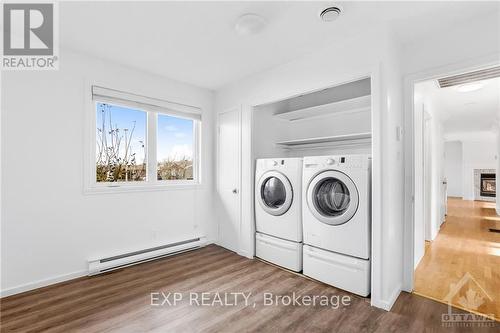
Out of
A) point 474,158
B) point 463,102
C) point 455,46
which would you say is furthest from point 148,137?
point 474,158

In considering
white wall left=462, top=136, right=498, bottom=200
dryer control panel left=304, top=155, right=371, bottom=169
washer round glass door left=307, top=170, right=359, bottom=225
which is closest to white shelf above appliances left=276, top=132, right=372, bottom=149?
dryer control panel left=304, top=155, right=371, bottom=169

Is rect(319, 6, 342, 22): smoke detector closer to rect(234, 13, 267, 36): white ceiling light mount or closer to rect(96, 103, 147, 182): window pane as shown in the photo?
rect(234, 13, 267, 36): white ceiling light mount

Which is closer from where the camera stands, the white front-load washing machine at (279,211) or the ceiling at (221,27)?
the ceiling at (221,27)

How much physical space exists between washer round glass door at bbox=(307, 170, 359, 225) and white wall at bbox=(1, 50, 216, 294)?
2.07 meters

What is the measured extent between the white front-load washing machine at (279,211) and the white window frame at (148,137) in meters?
1.12

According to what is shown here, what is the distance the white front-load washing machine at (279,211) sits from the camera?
107 inches

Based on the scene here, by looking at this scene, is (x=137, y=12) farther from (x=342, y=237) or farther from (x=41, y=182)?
(x=342, y=237)

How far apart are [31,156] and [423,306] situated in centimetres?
384

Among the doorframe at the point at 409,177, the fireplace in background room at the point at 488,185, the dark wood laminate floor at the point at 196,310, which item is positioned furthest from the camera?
the fireplace in background room at the point at 488,185

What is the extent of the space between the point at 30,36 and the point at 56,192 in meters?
1.49

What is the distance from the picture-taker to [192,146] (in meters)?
3.65

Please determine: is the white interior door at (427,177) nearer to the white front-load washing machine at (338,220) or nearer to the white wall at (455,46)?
the white wall at (455,46)

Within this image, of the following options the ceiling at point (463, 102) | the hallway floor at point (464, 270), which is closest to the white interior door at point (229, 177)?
the hallway floor at point (464, 270)

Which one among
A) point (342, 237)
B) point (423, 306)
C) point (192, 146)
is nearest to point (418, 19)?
point (342, 237)
